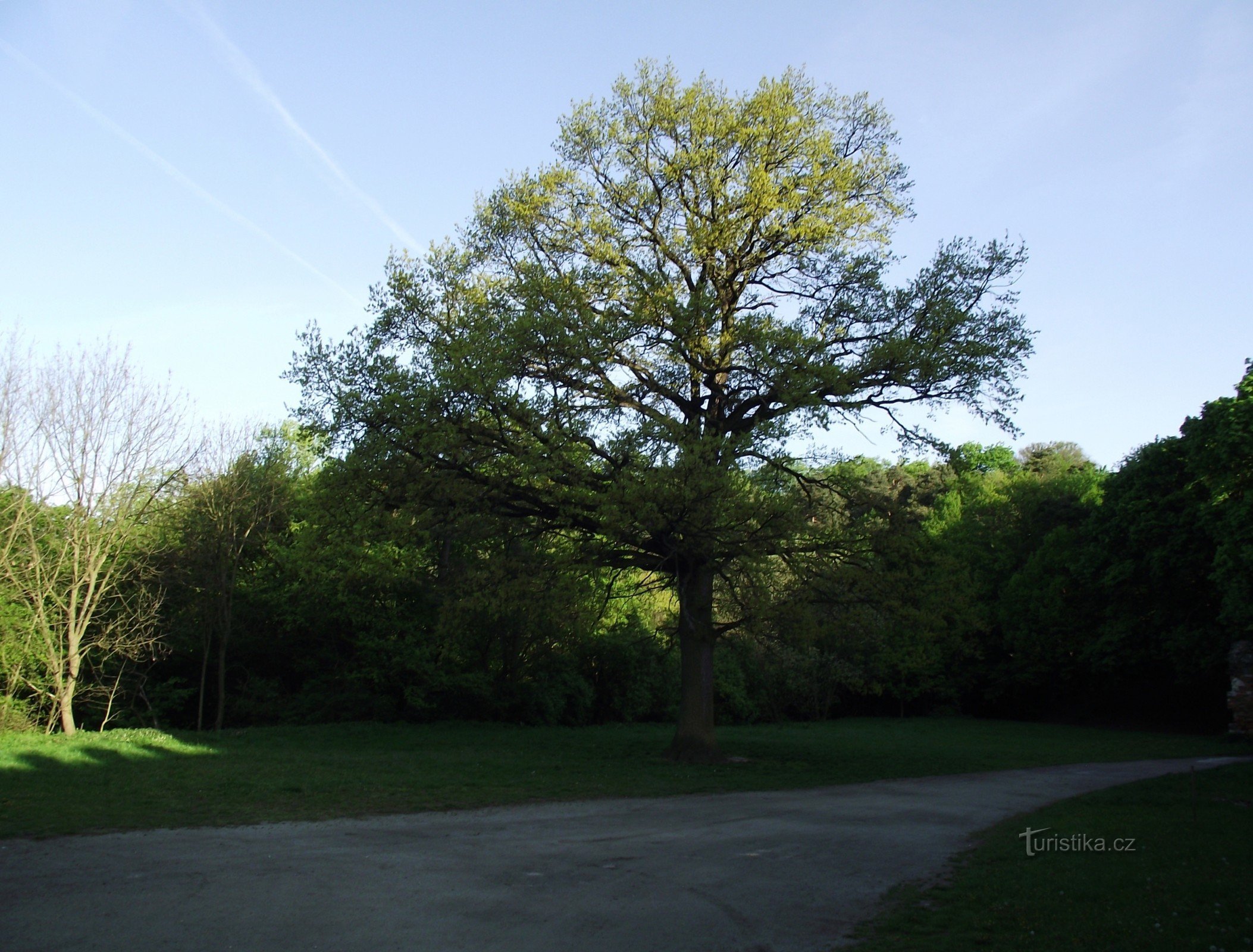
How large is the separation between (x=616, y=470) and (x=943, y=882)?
371 inches

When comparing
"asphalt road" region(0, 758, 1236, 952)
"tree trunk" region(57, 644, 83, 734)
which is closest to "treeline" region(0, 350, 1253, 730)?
"tree trunk" region(57, 644, 83, 734)

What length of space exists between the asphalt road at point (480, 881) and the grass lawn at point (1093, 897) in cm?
43

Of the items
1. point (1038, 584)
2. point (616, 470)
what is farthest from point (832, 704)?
point (616, 470)

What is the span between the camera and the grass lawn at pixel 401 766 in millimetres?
11164

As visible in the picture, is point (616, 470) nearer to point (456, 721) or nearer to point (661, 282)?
point (661, 282)

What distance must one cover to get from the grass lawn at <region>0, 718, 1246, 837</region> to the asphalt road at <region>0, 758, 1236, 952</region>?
1201 mm

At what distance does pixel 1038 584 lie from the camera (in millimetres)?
38875

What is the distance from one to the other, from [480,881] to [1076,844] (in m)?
6.18

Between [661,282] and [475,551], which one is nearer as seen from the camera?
A: [661,282]

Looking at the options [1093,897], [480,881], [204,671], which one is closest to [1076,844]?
[1093,897]

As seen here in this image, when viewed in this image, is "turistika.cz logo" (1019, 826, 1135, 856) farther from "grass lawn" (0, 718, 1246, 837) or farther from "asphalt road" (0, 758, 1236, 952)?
"grass lawn" (0, 718, 1246, 837)

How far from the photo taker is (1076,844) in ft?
30.6

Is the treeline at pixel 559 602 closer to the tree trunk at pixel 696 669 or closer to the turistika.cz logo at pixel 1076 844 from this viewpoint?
the tree trunk at pixel 696 669

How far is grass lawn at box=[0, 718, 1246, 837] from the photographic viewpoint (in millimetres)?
11164
